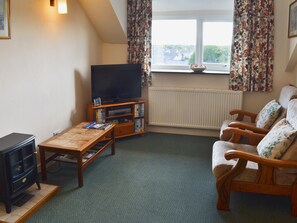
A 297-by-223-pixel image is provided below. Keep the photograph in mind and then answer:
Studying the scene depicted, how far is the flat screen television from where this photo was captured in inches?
168

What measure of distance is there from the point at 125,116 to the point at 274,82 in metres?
2.14

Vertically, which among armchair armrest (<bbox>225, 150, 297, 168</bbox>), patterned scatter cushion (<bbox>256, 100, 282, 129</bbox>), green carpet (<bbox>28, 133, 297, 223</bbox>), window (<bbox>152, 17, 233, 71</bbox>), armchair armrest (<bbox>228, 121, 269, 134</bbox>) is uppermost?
window (<bbox>152, 17, 233, 71</bbox>)

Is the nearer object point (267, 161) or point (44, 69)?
point (267, 161)

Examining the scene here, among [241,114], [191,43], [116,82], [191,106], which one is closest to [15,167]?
[116,82]

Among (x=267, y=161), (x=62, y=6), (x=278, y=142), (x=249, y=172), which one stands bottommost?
(x=249, y=172)

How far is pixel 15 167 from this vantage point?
101 inches

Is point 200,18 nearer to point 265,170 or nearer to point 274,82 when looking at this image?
point 274,82

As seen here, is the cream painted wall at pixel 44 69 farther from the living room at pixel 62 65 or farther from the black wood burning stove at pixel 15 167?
the black wood burning stove at pixel 15 167

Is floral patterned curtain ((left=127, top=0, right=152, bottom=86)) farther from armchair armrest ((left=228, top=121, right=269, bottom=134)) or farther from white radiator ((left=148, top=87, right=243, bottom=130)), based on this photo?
armchair armrest ((left=228, top=121, right=269, bottom=134))

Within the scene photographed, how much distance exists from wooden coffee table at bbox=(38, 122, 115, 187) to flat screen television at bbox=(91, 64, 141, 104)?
0.67 meters

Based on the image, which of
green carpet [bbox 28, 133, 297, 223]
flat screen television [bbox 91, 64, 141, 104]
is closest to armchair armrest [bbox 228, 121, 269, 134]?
green carpet [bbox 28, 133, 297, 223]

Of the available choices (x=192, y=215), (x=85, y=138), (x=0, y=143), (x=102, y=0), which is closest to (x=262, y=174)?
(x=192, y=215)

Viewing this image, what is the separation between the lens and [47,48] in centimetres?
345

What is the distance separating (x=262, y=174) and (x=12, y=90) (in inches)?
92.9
